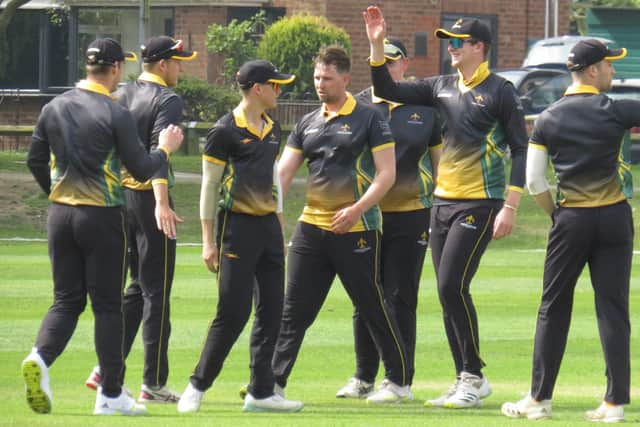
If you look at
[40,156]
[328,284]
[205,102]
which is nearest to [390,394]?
[328,284]

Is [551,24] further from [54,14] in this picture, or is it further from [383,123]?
[383,123]

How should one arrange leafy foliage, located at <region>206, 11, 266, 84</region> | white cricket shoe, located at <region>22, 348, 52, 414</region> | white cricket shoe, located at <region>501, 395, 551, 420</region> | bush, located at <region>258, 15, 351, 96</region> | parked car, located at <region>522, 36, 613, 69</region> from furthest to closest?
1. leafy foliage, located at <region>206, 11, 266, 84</region>
2. bush, located at <region>258, 15, 351, 96</region>
3. parked car, located at <region>522, 36, 613, 69</region>
4. white cricket shoe, located at <region>501, 395, 551, 420</region>
5. white cricket shoe, located at <region>22, 348, 52, 414</region>

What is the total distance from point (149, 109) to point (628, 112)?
282 cm

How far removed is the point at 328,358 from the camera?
39.5 ft

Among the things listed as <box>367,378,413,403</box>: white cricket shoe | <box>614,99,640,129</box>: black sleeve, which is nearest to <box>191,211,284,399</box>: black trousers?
<box>367,378,413,403</box>: white cricket shoe

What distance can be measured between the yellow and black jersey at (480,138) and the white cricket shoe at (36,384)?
273cm

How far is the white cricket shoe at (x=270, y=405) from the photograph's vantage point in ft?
31.3

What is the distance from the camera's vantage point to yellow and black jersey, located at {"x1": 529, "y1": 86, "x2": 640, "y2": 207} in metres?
9.04

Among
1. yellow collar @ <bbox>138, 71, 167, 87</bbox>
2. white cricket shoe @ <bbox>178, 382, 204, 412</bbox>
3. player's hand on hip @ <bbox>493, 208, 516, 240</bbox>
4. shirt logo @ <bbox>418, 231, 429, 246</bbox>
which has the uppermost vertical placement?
yellow collar @ <bbox>138, 71, 167, 87</bbox>

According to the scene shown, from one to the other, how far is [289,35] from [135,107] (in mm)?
27687

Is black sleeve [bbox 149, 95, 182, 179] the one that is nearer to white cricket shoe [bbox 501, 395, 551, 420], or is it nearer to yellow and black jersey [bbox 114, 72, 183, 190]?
yellow and black jersey [bbox 114, 72, 183, 190]

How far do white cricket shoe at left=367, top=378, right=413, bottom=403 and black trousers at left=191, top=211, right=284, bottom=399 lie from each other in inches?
32.0

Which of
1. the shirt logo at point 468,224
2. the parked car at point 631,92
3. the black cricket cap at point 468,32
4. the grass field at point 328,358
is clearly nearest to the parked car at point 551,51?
the parked car at point 631,92

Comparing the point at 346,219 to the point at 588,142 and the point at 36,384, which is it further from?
the point at 36,384
